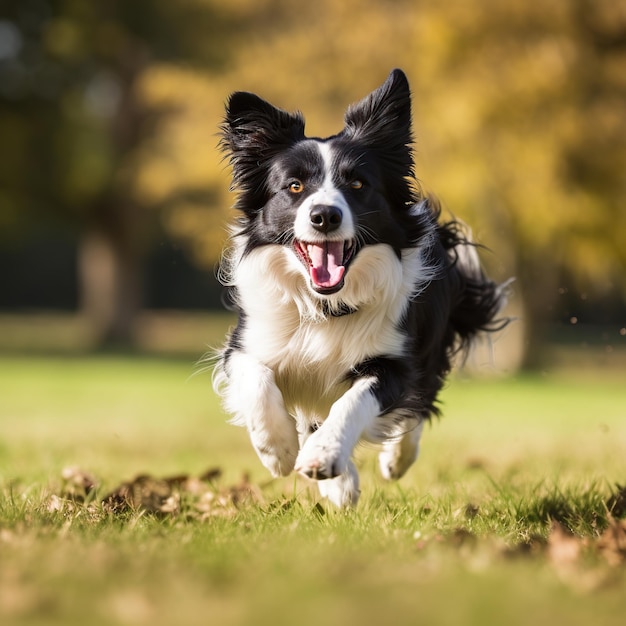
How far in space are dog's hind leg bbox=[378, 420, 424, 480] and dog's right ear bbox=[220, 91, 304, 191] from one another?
5.11 feet

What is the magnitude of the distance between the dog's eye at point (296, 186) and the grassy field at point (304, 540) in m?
1.27

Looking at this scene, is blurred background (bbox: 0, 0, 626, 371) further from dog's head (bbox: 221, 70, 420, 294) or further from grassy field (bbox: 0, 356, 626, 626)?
dog's head (bbox: 221, 70, 420, 294)

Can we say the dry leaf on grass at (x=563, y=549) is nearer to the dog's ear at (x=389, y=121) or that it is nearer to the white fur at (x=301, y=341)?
the white fur at (x=301, y=341)

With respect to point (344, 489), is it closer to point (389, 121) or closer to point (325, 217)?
point (325, 217)

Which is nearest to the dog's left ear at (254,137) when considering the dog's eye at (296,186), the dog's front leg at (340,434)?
the dog's eye at (296,186)

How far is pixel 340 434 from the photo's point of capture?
402 centimetres

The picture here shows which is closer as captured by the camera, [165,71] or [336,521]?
[336,521]

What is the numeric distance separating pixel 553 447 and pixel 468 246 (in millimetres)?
2513

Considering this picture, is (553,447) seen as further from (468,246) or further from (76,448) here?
(76,448)

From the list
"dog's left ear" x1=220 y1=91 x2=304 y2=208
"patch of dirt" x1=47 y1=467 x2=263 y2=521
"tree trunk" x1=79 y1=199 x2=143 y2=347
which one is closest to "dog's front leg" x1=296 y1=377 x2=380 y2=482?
"patch of dirt" x1=47 y1=467 x2=263 y2=521

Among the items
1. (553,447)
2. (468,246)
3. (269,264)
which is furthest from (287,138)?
(553,447)

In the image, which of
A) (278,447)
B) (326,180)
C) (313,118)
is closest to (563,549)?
(278,447)

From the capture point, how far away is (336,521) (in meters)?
3.95

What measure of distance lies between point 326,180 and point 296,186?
0.15 m
